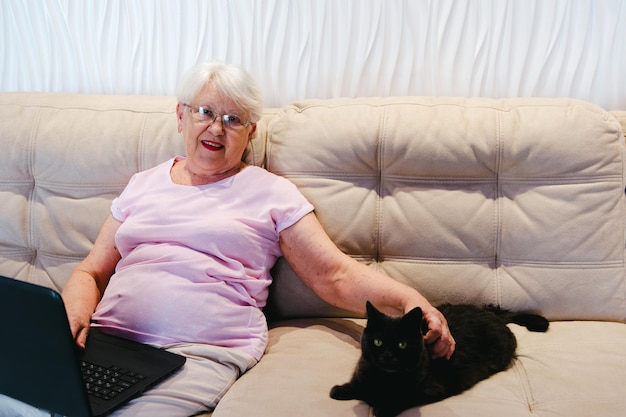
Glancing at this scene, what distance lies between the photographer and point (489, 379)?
137 cm

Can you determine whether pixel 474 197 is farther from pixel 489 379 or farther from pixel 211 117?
pixel 211 117

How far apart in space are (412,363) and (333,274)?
0.40 metres

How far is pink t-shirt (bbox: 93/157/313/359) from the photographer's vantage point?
144 cm

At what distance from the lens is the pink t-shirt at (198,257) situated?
1.44 meters

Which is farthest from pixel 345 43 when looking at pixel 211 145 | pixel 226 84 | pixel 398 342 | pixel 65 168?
pixel 398 342

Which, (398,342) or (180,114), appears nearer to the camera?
(398,342)

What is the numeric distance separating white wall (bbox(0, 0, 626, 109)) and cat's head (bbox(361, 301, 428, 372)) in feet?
3.11

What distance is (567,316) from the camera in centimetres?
161

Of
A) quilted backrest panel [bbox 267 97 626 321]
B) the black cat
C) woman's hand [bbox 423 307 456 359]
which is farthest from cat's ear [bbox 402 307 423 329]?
quilted backrest panel [bbox 267 97 626 321]

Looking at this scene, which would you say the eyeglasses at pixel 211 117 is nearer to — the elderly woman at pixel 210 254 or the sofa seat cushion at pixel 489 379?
the elderly woman at pixel 210 254

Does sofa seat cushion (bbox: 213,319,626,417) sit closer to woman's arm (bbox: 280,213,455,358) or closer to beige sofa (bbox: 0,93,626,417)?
beige sofa (bbox: 0,93,626,417)

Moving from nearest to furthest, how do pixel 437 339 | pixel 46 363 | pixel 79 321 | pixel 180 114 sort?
pixel 46 363, pixel 437 339, pixel 79 321, pixel 180 114

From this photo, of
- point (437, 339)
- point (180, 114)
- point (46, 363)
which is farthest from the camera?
point (180, 114)

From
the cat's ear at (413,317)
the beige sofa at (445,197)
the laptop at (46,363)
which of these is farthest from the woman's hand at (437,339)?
the laptop at (46,363)
